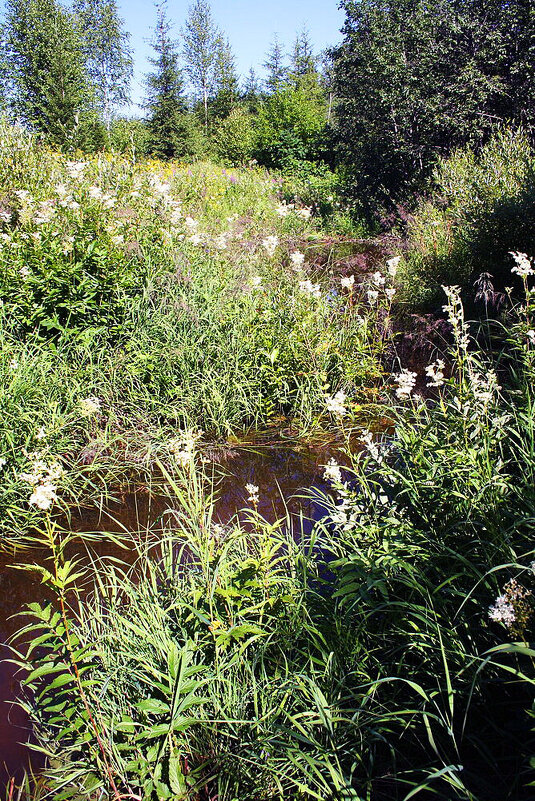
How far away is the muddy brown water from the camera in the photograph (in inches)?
80.0

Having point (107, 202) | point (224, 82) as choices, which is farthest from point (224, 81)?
point (107, 202)

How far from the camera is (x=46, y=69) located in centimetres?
2539

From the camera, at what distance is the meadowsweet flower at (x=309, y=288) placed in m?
4.60

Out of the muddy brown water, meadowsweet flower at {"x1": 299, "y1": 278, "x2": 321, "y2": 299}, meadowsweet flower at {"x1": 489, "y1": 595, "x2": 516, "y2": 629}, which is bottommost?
the muddy brown water

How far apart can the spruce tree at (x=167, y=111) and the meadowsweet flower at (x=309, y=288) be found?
2065 centimetres

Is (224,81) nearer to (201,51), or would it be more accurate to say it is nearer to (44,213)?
(201,51)

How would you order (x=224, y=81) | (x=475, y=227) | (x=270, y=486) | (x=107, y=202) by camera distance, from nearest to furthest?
(x=270, y=486), (x=107, y=202), (x=475, y=227), (x=224, y=81)

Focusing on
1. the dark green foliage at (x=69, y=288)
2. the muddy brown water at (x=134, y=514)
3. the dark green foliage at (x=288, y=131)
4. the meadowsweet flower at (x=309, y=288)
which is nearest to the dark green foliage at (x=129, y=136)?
the dark green foliage at (x=288, y=131)

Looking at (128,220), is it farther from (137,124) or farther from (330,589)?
(137,124)

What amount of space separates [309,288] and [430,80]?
283 inches

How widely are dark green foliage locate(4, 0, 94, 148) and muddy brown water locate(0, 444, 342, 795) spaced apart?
23301mm

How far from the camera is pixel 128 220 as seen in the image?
549 centimetres

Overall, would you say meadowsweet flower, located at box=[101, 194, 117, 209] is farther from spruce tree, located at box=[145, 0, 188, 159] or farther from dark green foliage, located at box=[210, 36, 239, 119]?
dark green foliage, located at box=[210, 36, 239, 119]

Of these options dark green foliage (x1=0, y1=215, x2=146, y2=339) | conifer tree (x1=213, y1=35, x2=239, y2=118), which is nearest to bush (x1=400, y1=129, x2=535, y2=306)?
dark green foliage (x1=0, y1=215, x2=146, y2=339)
